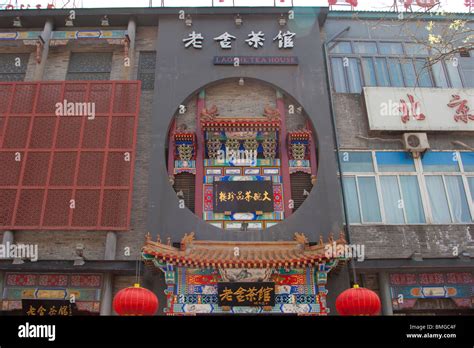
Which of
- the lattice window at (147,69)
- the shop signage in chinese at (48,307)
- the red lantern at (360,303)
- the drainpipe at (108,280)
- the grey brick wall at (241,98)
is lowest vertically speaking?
the red lantern at (360,303)

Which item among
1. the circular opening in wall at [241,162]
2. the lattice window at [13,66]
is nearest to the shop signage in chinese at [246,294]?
the circular opening in wall at [241,162]

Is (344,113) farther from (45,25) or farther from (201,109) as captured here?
(45,25)

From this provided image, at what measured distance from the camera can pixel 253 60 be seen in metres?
15.3

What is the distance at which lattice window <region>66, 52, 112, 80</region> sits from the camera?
15.5 m

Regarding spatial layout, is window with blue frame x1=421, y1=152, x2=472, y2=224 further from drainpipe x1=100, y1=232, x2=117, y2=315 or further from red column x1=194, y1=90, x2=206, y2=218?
drainpipe x1=100, y1=232, x2=117, y2=315

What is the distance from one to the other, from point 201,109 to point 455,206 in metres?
8.77

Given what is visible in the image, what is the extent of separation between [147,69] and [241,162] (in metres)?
5.03

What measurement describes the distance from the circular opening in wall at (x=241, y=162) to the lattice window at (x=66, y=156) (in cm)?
167

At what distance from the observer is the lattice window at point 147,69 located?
599 inches

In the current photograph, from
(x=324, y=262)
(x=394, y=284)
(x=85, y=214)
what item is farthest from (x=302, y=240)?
(x=85, y=214)

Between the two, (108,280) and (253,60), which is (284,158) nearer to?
(253,60)

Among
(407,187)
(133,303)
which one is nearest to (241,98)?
(407,187)

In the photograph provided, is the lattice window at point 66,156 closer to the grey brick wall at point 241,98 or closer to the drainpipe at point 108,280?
the drainpipe at point 108,280

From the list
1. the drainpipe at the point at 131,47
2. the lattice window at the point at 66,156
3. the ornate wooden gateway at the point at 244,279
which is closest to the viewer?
the ornate wooden gateway at the point at 244,279
